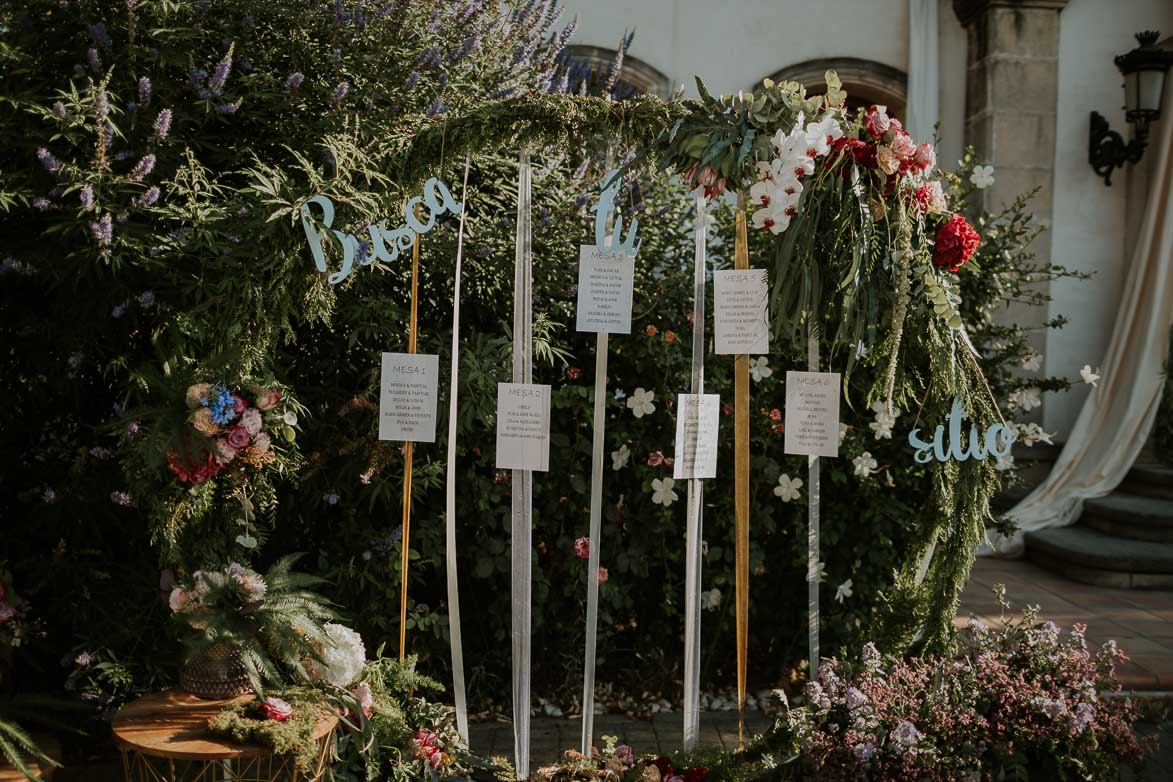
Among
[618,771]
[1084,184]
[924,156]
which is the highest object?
[1084,184]

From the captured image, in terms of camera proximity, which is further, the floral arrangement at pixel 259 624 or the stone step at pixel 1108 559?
the stone step at pixel 1108 559

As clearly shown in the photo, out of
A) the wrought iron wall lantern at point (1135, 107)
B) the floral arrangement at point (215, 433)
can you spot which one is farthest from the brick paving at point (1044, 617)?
the wrought iron wall lantern at point (1135, 107)

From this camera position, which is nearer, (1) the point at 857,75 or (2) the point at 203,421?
(2) the point at 203,421

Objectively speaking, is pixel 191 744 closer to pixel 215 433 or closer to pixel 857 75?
pixel 215 433

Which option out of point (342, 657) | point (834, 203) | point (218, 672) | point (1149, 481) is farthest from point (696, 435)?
point (1149, 481)

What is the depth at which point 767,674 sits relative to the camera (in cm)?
444

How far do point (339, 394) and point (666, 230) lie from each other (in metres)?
1.65

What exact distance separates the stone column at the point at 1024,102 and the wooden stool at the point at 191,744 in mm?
6076

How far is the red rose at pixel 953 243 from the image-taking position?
2869mm

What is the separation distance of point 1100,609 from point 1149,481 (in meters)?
1.83

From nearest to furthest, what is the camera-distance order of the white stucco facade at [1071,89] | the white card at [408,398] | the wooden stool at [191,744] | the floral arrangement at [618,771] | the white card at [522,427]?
the wooden stool at [191,744] < the floral arrangement at [618,771] < the white card at [522,427] < the white card at [408,398] < the white stucco facade at [1071,89]

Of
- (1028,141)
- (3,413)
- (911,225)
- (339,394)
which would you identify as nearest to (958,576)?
(911,225)

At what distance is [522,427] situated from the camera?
10.2ft

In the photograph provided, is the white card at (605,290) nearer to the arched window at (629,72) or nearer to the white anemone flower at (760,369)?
the white anemone flower at (760,369)
